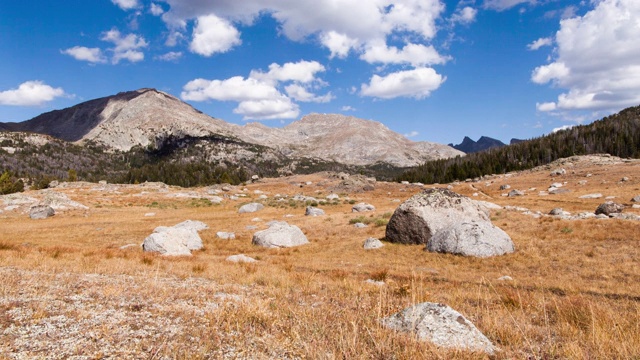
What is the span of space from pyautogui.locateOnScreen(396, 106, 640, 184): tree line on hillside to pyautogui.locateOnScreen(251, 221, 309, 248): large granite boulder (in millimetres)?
128629

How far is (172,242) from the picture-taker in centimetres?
2611

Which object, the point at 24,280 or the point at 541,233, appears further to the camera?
the point at 541,233

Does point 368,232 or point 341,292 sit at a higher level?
point 341,292

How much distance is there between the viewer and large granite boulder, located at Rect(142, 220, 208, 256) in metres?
25.0

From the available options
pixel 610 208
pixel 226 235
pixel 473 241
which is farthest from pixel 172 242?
pixel 610 208

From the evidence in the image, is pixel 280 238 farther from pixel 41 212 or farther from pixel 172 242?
pixel 41 212

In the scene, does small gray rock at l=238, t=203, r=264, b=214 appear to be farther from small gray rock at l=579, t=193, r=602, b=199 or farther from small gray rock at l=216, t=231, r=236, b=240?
small gray rock at l=579, t=193, r=602, b=199

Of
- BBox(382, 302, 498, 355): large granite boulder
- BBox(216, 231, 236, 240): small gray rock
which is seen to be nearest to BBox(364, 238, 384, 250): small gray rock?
BBox(216, 231, 236, 240): small gray rock

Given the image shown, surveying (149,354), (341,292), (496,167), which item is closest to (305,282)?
(341,292)

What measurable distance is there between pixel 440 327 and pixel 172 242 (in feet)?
80.0

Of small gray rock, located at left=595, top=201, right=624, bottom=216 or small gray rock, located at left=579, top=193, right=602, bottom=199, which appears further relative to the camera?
small gray rock, located at left=579, top=193, right=602, bottom=199

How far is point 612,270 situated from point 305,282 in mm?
15705

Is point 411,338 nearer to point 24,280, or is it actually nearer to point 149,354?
point 149,354

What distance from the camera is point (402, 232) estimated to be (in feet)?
87.8
